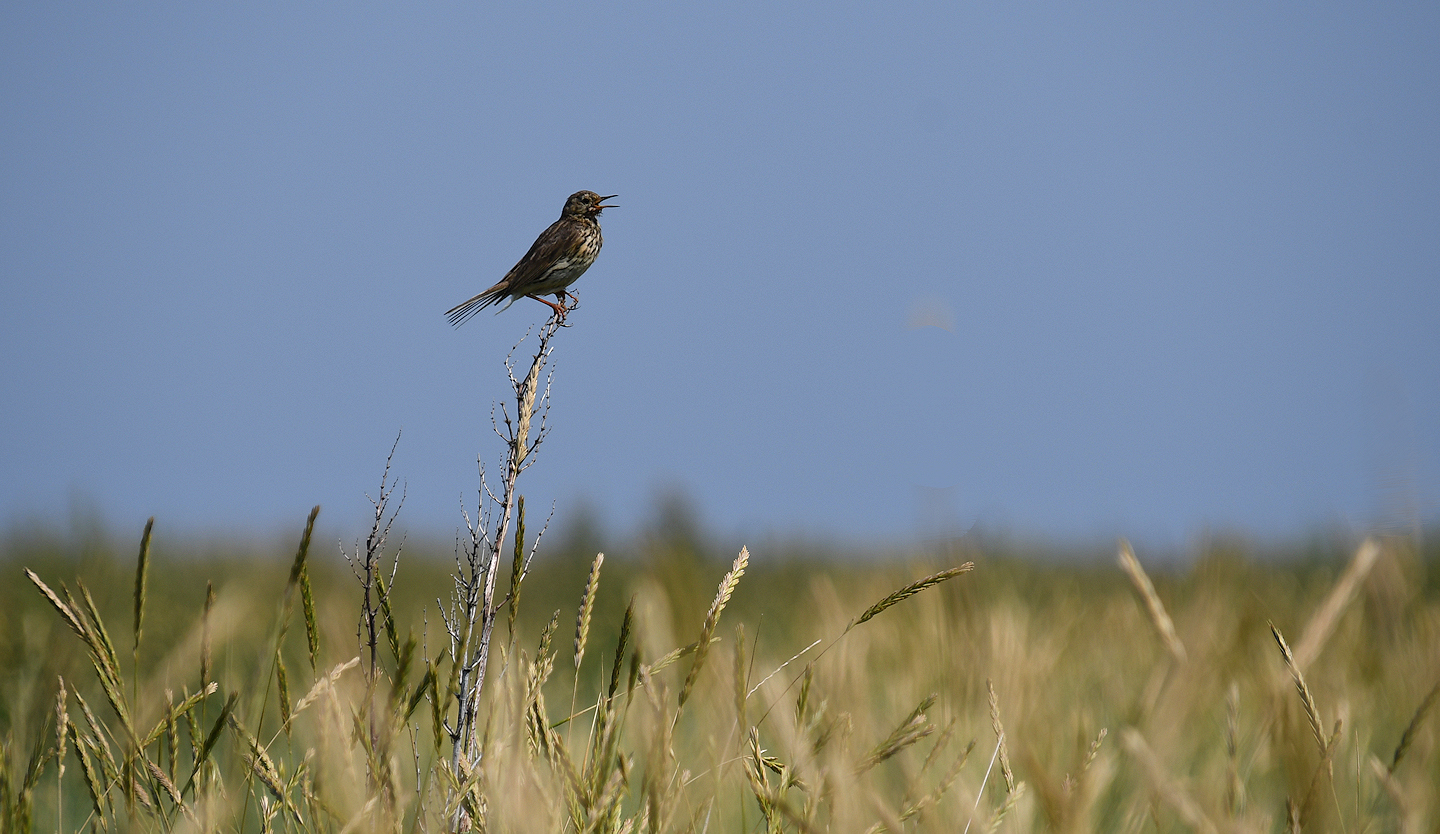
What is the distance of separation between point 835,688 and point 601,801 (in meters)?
0.72

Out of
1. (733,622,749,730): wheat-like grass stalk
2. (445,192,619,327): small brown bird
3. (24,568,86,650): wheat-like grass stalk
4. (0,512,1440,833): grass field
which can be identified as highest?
(445,192,619,327): small brown bird

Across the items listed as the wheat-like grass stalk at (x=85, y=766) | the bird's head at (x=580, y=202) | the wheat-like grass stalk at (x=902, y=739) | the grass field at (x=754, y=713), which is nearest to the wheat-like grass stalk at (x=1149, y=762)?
the grass field at (x=754, y=713)

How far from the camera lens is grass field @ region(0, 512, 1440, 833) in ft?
4.36

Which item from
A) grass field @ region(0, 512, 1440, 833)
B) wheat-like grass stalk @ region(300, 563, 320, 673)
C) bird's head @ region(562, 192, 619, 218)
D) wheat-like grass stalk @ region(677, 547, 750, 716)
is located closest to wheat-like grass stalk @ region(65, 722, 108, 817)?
grass field @ region(0, 512, 1440, 833)

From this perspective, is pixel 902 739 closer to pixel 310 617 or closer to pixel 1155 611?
pixel 1155 611

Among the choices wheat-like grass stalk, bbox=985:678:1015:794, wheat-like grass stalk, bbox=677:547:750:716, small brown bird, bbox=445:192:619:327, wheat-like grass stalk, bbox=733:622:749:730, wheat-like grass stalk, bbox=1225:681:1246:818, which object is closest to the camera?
wheat-like grass stalk, bbox=1225:681:1246:818

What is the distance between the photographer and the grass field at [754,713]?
1328mm

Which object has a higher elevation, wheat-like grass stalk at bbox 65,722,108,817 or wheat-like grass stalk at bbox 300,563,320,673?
wheat-like grass stalk at bbox 300,563,320,673

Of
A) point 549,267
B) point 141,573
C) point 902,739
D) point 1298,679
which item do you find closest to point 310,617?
point 141,573

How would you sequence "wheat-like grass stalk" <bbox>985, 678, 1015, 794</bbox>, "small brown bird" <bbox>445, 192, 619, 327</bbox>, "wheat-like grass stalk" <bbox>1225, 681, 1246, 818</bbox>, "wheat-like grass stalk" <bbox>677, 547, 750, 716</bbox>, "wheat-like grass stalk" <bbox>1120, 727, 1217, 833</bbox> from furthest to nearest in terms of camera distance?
"small brown bird" <bbox>445, 192, 619, 327</bbox> → "wheat-like grass stalk" <bbox>985, 678, 1015, 794</bbox> → "wheat-like grass stalk" <bbox>677, 547, 750, 716</bbox> → "wheat-like grass stalk" <bbox>1225, 681, 1246, 818</bbox> → "wheat-like grass stalk" <bbox>1120, 727, 1217, 833</bbox>

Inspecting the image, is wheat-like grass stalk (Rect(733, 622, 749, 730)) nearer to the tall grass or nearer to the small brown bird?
the tall grass

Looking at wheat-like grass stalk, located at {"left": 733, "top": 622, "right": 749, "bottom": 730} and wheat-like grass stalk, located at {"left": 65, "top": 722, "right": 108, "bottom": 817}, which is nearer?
wheat-like grass stalk, located at {"left": 733, "top": 622, "right": 749, "bottom": 730}

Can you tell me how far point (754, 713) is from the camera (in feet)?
8.11

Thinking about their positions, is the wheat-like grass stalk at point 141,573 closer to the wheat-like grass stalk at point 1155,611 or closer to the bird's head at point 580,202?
the wheat-like grass stalk at point 1155,611
